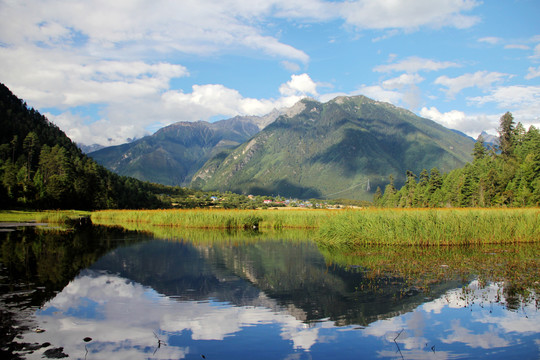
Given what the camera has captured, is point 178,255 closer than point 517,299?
No

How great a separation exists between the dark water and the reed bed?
5.25 meters

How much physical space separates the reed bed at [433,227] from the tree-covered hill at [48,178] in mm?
74130

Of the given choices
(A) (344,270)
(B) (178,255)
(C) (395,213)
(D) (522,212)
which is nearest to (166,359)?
(A) (344,270)

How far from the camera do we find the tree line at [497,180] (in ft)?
240

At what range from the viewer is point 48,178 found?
96.8 meters

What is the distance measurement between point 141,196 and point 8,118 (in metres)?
66.2

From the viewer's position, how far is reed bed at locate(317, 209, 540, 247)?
3147 centimetres

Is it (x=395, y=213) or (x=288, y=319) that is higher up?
(x=395, y=213)

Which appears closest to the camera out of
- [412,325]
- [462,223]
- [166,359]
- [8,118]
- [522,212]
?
[166,359]

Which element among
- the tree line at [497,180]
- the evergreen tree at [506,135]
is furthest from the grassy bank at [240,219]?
→ the evergreen tree at [506,135]

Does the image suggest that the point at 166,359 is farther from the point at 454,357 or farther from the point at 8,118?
→ the point at 8,118

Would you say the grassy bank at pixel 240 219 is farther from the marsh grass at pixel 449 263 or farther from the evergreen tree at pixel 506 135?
the evergreen tree at pixel 506 135

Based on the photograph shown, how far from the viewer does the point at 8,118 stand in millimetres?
148125

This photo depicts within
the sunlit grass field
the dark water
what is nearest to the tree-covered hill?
the dark water
